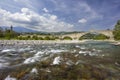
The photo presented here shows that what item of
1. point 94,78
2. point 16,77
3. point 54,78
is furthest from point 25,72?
point 94,78

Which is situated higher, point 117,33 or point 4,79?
point 117,33

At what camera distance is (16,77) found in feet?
28.6

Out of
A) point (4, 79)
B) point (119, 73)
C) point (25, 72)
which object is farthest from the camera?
point (119, 73)

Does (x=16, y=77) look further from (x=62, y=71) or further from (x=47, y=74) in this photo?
(x=62, y=71)

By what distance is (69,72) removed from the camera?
32.7ft

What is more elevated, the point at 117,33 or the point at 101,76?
the point at 117,33

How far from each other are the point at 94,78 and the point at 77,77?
0.98 m

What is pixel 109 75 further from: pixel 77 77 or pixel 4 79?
pixel 4 79

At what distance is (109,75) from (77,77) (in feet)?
7.48

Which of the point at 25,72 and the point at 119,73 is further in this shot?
the point at 119,73

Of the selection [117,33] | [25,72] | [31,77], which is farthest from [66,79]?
[117,33]

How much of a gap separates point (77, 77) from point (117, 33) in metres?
74.1

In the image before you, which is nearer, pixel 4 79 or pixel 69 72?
pixel 4 79

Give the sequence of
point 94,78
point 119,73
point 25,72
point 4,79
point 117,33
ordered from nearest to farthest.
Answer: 1. point 4,79
2. point 94,78
3. point 25,72
4. point 119,73
5. point 117,33
